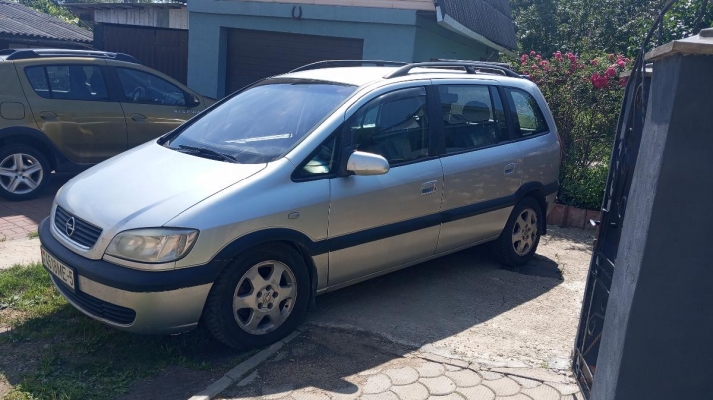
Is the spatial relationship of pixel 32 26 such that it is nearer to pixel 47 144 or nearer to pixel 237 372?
pixel 47 144

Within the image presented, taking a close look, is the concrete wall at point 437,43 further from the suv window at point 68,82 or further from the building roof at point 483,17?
the suv window at point 68,82

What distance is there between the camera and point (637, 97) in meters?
3.43

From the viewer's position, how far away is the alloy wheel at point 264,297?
4.13 meters

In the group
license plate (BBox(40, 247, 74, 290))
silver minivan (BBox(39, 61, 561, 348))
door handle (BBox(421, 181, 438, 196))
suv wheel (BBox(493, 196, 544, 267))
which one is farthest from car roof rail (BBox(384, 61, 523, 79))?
license plate (BBox(40, 247, 74, 290))

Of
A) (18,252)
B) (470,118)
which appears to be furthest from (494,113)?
(18,252)

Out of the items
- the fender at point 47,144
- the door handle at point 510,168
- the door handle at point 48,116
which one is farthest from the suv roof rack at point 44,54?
the door handle at point 510,168

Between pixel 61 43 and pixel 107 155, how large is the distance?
871 centimetres

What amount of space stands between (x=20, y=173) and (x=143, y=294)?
188 inches

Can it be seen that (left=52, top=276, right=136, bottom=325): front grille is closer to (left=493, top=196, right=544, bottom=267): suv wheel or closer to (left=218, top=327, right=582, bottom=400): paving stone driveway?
(left=218, top=327, right=582, bottom=400): paving stone driveway

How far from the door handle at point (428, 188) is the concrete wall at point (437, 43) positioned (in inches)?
225

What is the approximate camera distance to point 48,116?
7.76 meters

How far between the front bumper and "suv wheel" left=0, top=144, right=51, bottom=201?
4208mm


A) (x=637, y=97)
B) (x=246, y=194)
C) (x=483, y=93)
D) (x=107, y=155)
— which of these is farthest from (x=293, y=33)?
(x=637, y=97)

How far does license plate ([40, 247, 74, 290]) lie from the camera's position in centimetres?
410
